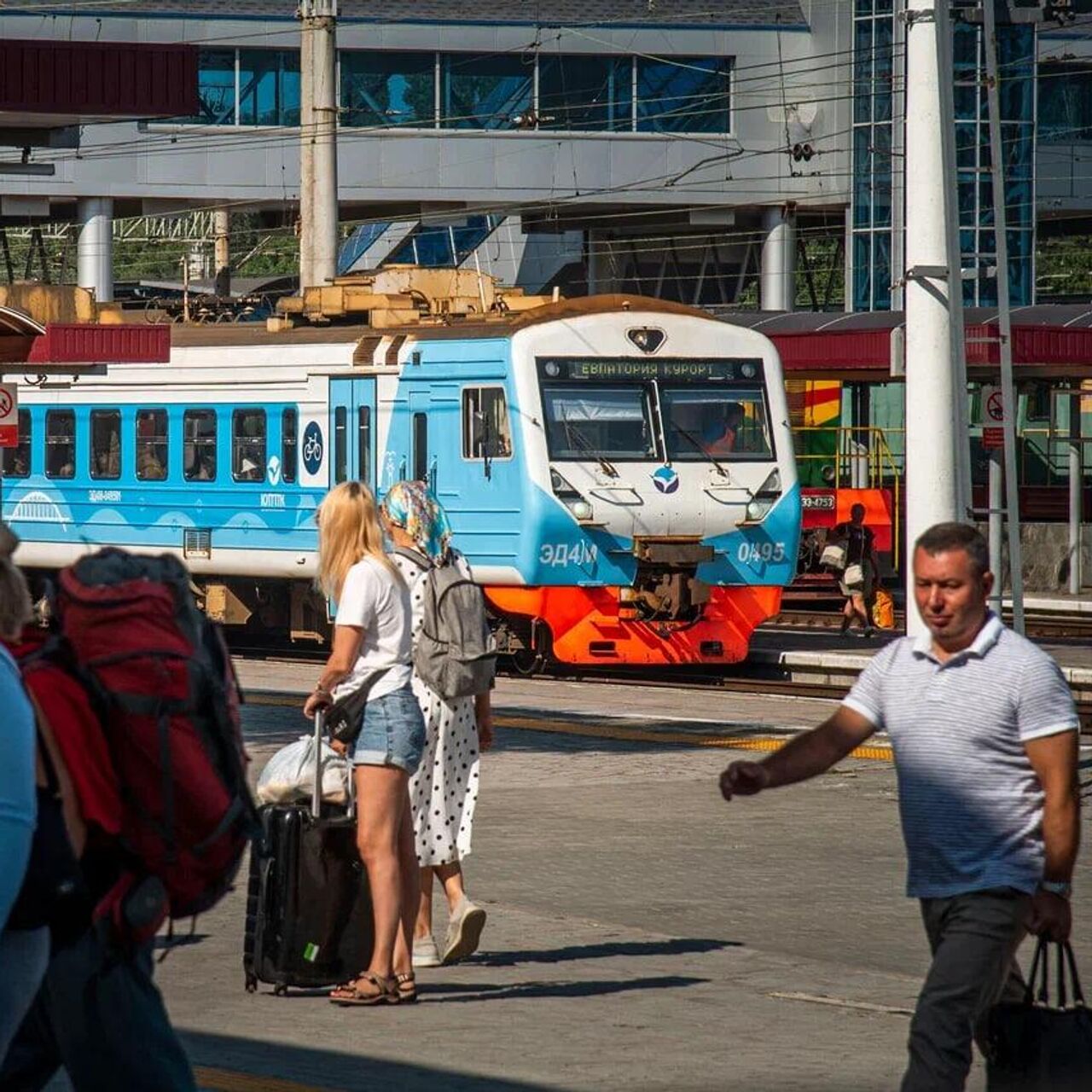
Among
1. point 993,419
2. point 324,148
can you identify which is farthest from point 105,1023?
point 324,148

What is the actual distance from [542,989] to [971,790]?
315 cm

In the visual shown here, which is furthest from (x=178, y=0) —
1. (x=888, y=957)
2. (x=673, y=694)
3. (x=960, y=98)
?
(x=888, y=957)

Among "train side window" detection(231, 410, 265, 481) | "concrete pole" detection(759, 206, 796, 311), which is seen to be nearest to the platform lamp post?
"train side window" detection(231, 410, 265, 481)

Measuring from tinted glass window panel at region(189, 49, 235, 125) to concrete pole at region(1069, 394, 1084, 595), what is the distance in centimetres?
2276

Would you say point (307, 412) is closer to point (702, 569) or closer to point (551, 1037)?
point (702, 569)

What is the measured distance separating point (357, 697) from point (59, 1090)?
5.94ft

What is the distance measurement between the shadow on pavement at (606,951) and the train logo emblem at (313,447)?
14.7m

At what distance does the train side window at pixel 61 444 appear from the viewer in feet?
88.3

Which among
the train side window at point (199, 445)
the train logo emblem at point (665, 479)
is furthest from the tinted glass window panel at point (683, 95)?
the train logo emblem at point (665, 479)

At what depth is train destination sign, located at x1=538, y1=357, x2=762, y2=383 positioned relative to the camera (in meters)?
22.4

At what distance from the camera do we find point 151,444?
25.9 m

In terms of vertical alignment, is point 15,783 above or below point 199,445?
below

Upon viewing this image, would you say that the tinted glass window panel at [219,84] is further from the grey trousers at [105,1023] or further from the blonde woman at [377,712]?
the grey trousers at [105,1023]

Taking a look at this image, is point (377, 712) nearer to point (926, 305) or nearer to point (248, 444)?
point (926, 305)
